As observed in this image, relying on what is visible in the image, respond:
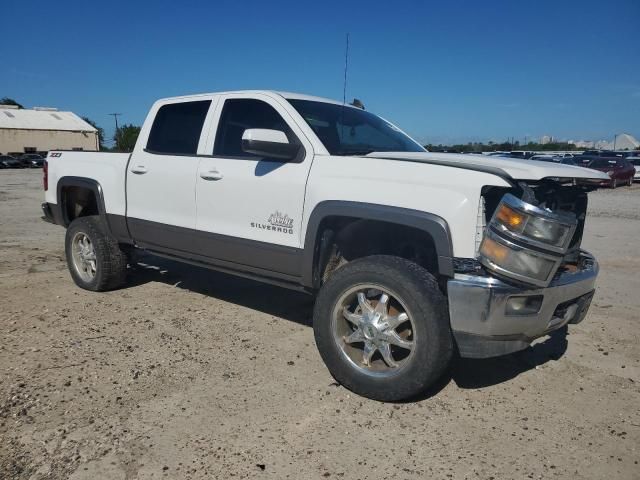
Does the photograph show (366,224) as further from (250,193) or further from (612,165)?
(612,165)

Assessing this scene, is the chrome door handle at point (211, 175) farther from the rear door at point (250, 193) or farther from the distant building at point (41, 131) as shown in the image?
the distant building at point (41, 131)

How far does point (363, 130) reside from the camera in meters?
4.29

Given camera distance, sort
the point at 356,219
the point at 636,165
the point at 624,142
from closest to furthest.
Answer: the point at 356,219
the point at 636,165
the point at 624,142

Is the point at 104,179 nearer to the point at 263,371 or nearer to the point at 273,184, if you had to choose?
the point at 273,184

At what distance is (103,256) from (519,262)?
4.14 m

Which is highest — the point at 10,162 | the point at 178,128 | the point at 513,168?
the point at 178,128

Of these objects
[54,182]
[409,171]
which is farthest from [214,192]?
[54,182]

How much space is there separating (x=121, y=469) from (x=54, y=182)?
13.6ft

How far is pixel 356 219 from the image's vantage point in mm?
3479

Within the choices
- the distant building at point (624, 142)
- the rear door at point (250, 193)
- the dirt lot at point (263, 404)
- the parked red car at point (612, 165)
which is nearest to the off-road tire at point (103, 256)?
the dirt lot at point (263, 404)

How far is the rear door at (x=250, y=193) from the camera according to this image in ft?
12.1

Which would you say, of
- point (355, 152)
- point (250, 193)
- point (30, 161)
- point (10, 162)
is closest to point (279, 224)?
point (250, 193)

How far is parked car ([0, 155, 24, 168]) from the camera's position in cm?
4312

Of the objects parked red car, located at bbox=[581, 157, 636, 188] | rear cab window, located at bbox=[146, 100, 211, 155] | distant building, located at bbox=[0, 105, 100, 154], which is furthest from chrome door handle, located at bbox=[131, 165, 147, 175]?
distant building, located at bbox=[0, 105, 100, 154]
